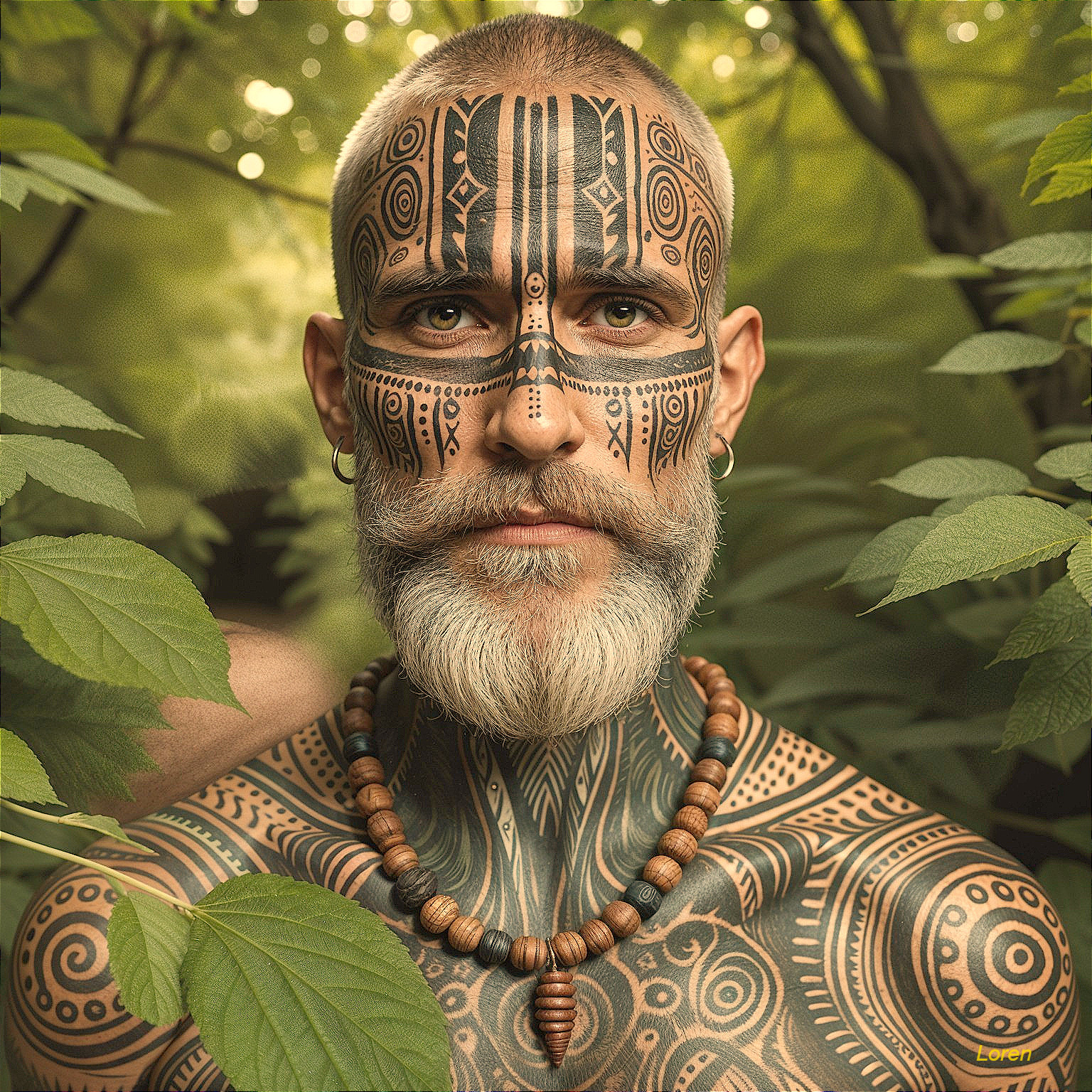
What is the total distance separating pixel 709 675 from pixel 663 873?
266mm

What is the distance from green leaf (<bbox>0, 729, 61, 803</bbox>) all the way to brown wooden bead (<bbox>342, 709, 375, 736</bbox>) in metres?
0.47

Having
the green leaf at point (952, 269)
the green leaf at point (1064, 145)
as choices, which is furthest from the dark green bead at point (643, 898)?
the green leaf at point (952, 269)

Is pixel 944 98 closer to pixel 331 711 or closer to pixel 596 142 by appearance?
pixel 596 142

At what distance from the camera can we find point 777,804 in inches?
44.1

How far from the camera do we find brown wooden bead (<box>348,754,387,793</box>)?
43.7 inches

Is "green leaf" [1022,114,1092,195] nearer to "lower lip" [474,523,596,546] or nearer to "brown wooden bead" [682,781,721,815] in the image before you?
"lower lip" [474,523,596,546]

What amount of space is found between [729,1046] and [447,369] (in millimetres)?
664

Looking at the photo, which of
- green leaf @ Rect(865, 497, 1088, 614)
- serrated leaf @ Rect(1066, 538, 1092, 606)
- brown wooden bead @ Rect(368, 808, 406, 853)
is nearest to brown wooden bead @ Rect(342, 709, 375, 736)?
brown wooden bead @ Rect(368, 808, 406, 853)

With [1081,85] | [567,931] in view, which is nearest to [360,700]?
[567,931]

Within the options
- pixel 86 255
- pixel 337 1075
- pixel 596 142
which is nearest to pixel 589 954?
pixel 337 1075

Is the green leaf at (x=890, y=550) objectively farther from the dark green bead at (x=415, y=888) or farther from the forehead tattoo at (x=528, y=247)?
the dark green bead at (x=415, y=888)

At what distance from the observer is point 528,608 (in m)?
1.00

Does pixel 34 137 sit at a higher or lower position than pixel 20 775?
higher

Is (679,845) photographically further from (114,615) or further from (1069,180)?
(1069,180)
